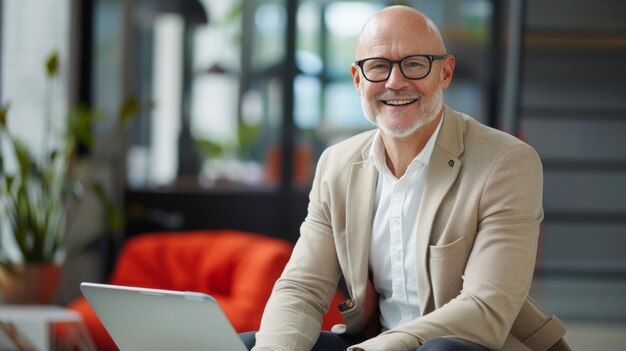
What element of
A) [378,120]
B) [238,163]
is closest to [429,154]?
[378,120]

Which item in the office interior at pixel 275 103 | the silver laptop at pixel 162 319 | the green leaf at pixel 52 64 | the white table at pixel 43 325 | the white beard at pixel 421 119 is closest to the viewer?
the silver laptop at pixel 162 319

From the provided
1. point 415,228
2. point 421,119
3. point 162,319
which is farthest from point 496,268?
point 162,319

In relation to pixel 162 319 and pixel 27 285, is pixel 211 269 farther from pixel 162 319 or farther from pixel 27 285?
pixel 162 319

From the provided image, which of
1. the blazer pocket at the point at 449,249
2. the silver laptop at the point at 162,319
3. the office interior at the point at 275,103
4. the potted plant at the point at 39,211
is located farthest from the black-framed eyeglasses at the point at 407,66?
the office interior at the point at 275,103

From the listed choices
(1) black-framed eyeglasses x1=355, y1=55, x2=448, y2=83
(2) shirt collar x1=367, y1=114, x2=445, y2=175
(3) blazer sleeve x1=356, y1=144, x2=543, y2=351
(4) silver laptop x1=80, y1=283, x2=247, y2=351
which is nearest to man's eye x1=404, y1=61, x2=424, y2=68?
(1) black-framed eyeglasses x1=355, y1=55, x2=448, y2=83

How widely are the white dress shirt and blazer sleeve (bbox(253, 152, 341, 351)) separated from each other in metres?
0.11

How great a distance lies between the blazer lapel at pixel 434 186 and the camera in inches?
87.2

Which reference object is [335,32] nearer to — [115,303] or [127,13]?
[127,13]

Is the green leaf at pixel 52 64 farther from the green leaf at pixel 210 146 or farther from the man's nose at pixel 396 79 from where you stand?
the man's nose at pixel 396 79

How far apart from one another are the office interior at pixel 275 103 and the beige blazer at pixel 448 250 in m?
3.74

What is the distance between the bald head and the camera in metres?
2.24

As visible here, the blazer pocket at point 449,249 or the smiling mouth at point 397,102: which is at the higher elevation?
the smiling mouth at point 397,102

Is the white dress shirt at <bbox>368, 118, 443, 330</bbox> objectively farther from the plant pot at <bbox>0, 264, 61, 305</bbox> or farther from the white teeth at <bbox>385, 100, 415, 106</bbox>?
the plant pot at <bbox>0, 264, 61, 305</bbox>

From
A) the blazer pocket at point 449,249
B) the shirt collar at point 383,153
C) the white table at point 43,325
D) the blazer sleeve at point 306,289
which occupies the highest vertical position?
the shirt collar at point 383,153
